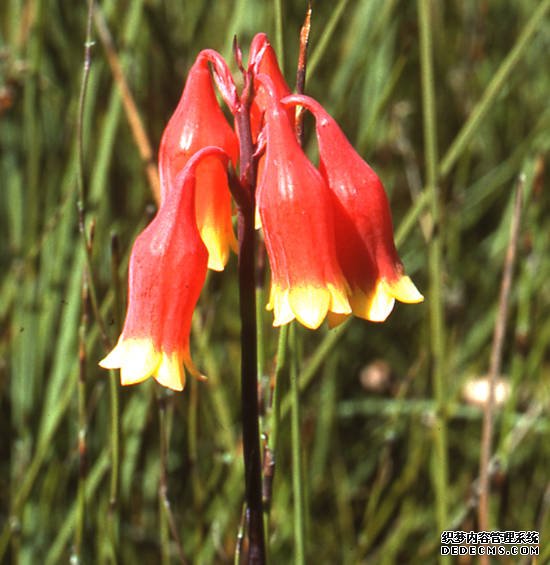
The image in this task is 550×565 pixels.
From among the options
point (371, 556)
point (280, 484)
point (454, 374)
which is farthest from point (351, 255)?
point (454, 374)

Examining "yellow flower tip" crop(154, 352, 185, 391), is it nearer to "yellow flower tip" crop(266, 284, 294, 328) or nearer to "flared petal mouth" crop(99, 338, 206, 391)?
"flared petal mouth" crop(99, 338, 206, 391)

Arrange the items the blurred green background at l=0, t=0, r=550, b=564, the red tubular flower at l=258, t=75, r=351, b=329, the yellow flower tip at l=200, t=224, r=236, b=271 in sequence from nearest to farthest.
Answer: the red tubular flower at l=258, t=75, r=351, b=329 < the yellow flower tip at l=200, t=224, r=236, b=271 < the blurred green background at l=0, t=0, r=550, b=564

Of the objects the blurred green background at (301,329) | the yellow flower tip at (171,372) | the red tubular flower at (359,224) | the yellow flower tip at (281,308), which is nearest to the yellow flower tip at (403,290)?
the red tubular flower at (359,224)

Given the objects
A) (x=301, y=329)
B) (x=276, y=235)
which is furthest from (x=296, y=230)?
(x=301, y=329)

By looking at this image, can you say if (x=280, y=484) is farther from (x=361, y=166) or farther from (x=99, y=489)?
(x=361, y=166)

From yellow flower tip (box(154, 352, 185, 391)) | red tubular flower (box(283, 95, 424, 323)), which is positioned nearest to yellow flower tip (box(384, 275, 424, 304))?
red tubular flower (box(283, 95, 424, 323))

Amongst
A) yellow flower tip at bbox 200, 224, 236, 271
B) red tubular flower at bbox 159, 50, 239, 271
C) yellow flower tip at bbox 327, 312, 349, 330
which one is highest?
red tubular flower at bbox 159, 50, 239, 271

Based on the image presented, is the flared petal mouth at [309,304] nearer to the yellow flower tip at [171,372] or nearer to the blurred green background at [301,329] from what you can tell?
the yellow flower tip at [171,372]
